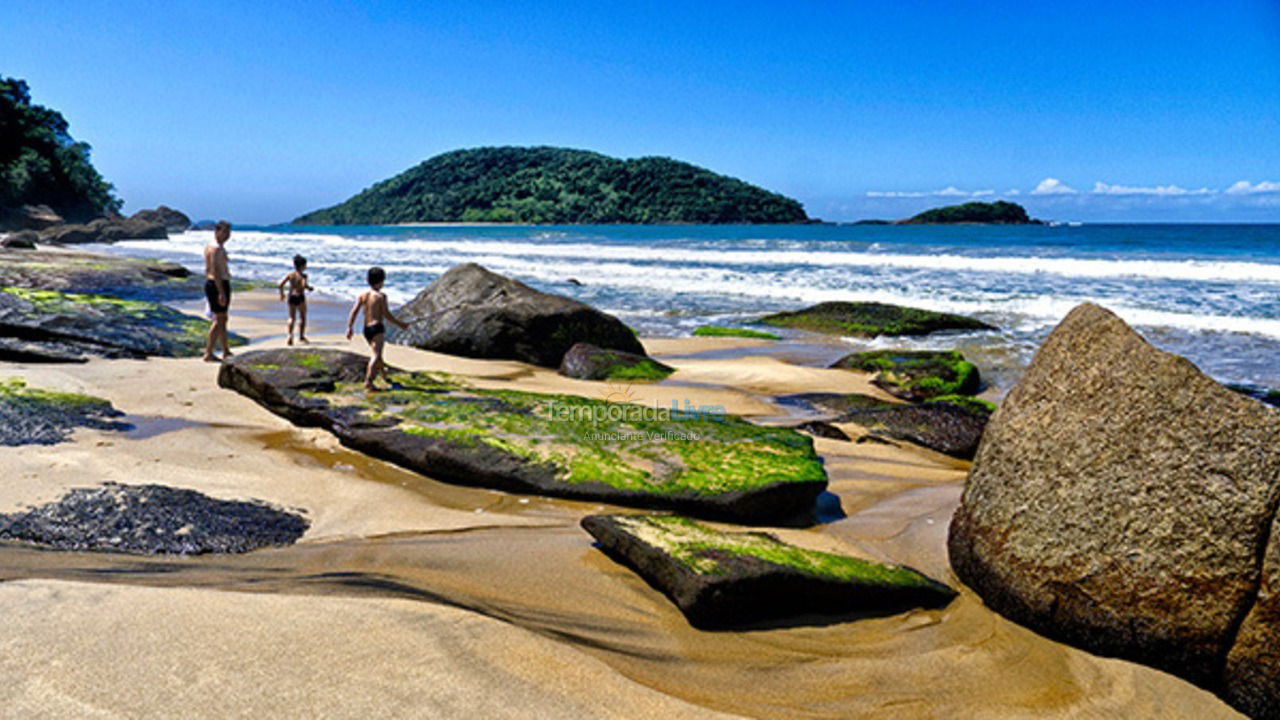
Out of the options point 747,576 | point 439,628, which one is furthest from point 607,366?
point 439,628

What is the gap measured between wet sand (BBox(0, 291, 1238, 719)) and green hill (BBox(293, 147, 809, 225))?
10285 cm

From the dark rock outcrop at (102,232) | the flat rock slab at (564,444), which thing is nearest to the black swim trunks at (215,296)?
the flat rock slab at (564,444)

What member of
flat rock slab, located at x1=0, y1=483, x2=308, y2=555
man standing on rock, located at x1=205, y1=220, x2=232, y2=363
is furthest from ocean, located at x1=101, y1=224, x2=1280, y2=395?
flat rock slab, located at x1=0, y1=483, x2=308, y2=555

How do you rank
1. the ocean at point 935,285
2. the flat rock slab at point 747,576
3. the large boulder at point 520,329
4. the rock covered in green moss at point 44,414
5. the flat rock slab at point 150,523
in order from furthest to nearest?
the ocean at point 935,285 → the large boulder at point 520,329 → the rock covered in green moss at point 44,414 → the flat rock slab at point 150,523 → the flat rock slab at point 747,576

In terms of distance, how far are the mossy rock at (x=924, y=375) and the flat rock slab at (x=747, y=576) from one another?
5.96m

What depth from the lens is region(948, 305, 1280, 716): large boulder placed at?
3.05 meters

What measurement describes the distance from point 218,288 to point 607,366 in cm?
478

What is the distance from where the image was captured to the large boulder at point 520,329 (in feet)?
35.9

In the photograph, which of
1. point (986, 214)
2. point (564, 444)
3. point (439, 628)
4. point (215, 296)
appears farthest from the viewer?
point (986, 214)

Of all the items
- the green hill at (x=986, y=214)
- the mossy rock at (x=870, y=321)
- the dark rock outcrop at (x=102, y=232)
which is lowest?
the mossy rock at (x=870, y=321)

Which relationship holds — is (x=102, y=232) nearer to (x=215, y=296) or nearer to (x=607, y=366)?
(x=215, y=296)

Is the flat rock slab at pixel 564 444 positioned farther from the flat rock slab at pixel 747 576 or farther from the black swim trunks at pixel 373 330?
the flat rock slab at pixel 747 576

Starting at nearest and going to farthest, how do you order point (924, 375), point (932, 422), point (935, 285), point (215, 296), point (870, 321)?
1. point (932, 422)
2. point (215, 296)
3. point (924, 375)
4. point (870, 321)
5. point (935, 285)

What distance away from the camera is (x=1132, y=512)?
3.35m
